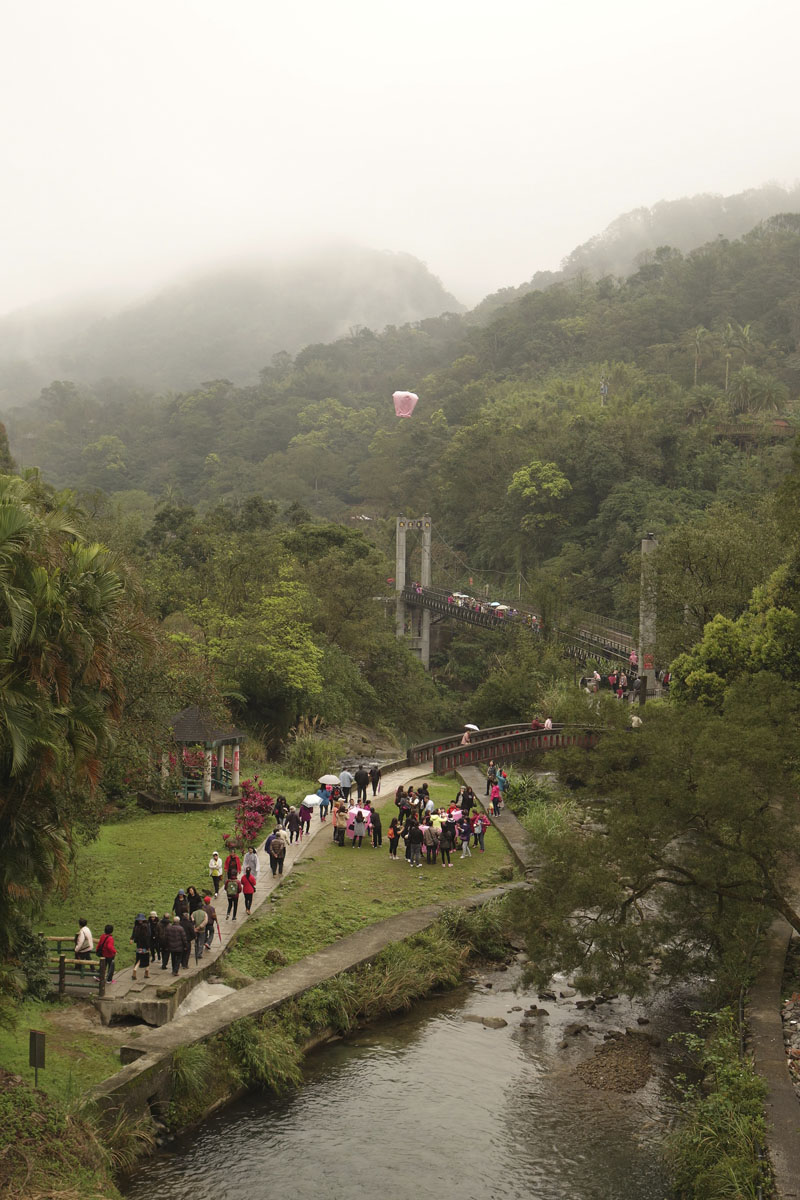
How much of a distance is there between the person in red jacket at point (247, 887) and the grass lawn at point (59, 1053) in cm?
421

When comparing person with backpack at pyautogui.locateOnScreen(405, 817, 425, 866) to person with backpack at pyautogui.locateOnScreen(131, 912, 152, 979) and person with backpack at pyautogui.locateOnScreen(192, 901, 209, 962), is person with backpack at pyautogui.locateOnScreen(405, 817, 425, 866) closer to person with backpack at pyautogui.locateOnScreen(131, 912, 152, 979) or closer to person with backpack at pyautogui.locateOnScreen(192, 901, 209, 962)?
person with backpack at pyautogui.locateOnScreen(192, 901, 209, 962)

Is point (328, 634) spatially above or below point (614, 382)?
below

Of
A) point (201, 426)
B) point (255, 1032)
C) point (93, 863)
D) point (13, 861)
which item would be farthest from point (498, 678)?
point (201, 426)

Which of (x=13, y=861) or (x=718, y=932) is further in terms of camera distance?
(x=718, y=932)

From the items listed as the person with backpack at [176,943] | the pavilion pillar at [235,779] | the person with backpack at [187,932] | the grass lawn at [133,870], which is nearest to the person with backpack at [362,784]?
the pavilion pillar at [235,779]

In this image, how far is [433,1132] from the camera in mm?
12953

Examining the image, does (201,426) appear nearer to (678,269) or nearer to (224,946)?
(678,269)

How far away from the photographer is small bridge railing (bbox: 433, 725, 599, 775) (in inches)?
1137

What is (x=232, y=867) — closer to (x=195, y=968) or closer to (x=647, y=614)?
(x=195, y=968)

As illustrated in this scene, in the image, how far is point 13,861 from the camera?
35.9 feet

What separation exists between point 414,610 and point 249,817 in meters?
40.1

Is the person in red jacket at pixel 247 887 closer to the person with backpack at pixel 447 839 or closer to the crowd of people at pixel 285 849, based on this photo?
the crowd of people at pixel 285 849

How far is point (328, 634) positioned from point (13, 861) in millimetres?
31181

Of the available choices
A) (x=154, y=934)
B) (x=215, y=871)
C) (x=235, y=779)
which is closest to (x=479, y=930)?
(x=215, y=871)
